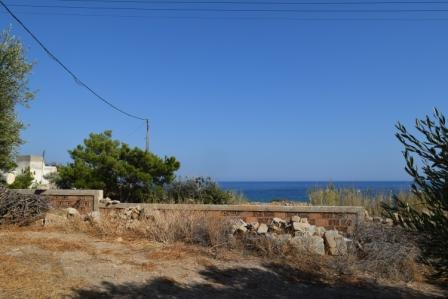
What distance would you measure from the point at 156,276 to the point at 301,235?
353 centimetres

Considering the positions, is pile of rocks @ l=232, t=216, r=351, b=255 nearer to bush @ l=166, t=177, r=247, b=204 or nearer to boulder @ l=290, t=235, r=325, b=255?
boulder @ l=290, t=235, r=325, b=255

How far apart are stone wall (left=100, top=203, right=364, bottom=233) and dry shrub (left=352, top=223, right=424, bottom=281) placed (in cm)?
176

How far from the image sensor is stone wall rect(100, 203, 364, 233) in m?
11.9

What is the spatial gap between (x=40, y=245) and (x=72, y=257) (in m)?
1.25

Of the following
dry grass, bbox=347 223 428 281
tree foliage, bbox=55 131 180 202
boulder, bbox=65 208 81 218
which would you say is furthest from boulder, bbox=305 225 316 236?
tree foliage, bbox=55 131 180 202

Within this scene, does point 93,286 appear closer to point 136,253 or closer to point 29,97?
point 136,253

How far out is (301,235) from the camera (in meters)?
10.0

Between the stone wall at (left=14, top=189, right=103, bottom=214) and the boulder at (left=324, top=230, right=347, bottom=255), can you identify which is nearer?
the boulder at (left=324, top=230, right=347, bottom=255)

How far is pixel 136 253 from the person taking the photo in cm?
923

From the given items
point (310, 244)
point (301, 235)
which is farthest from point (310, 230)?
point (310, 244)

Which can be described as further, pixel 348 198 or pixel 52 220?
pixel 348 198

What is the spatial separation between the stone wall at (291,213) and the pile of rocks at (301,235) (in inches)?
48.2

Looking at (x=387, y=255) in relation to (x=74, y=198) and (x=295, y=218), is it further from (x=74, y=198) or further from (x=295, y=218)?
(x=74, y=198)

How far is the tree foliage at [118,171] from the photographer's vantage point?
1706cm
